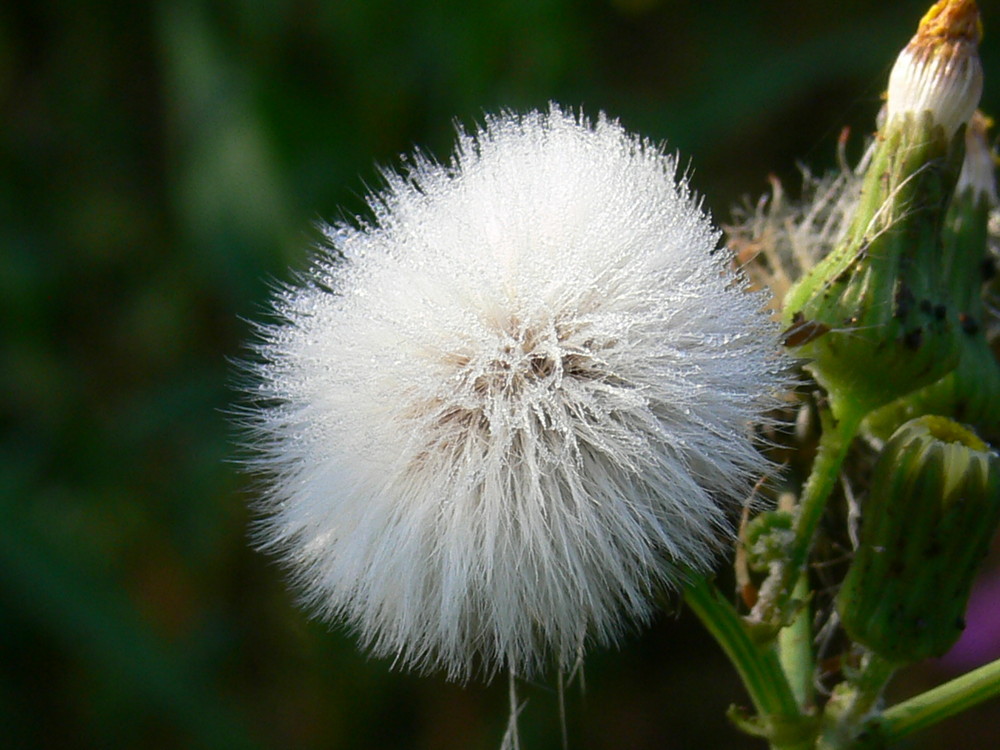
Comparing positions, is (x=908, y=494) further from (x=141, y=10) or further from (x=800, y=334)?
(x=141, y=10)

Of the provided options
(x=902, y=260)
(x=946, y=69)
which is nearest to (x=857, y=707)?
(x=902, y=260)

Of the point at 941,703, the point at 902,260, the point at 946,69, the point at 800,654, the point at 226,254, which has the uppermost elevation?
the point at 226,254

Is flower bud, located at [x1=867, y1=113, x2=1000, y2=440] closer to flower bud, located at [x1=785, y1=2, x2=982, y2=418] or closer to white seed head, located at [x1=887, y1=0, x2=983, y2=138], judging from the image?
flower bud, located at [x1=785, y1=2, x2=982, y2=418]

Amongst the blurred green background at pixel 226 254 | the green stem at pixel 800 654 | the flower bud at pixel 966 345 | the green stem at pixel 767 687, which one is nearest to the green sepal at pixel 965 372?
the flower bud at pixel 966 345

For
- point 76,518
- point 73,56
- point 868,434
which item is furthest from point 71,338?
point 868,434

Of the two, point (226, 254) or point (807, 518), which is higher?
point (226, 254)

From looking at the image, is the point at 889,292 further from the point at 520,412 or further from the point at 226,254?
the point at 226,254

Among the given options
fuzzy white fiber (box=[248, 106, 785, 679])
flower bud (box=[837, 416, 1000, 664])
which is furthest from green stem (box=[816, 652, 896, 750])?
fuzzy white fiber (box=[248, 106, 785, 679])
